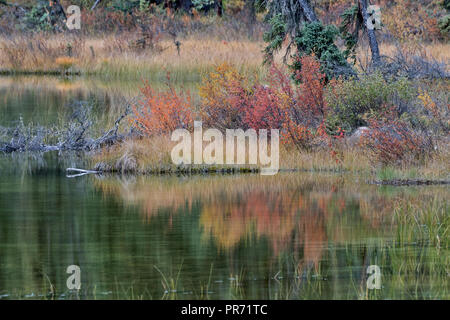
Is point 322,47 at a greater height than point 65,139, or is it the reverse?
point 322,47

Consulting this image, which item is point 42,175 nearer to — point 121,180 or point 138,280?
point 121,180

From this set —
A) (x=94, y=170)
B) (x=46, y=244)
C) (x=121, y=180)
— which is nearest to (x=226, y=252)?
(x=46, y=244)

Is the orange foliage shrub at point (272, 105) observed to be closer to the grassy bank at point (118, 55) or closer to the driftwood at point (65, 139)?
the driftwood at point (65, 139)

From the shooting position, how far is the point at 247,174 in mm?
18625

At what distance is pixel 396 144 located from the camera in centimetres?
1756

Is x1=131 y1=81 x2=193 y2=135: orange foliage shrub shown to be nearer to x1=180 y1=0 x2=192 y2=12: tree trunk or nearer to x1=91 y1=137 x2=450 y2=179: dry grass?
x1=91 y1=137 x2=450 y2=179: dry grass

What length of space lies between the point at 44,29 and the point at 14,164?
25.6 meters

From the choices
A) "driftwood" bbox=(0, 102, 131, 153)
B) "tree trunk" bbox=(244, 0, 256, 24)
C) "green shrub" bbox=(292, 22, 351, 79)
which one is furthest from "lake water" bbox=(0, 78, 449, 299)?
"tree trunk" bbox=(244, 0, 256, 24)

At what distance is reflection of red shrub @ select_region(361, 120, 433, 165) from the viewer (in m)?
17.4

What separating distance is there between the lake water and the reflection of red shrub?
1.96 ft

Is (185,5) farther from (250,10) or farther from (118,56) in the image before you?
(118,56)

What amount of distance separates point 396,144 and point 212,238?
5.42m

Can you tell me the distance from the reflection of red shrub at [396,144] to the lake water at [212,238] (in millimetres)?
597

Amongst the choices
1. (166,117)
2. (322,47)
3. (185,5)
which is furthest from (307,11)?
(185,5)
